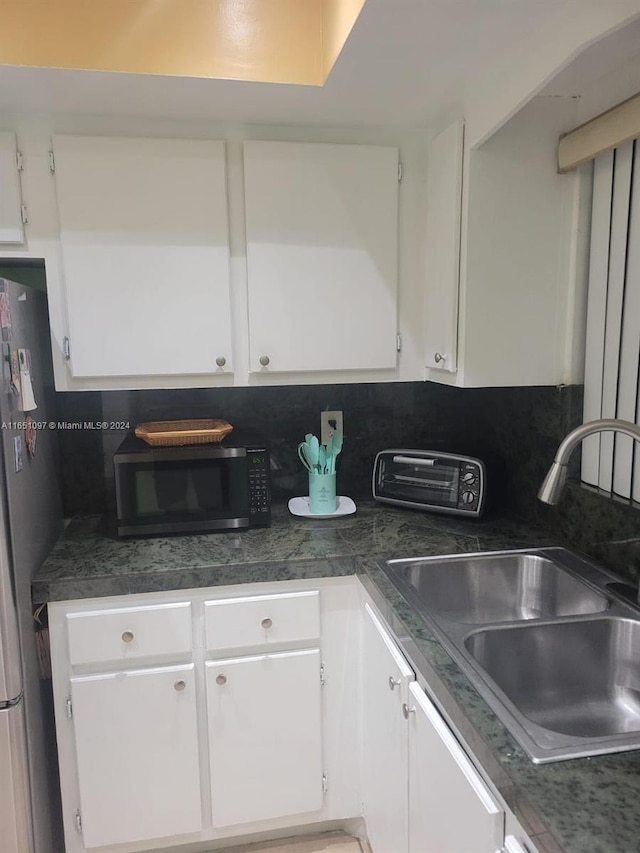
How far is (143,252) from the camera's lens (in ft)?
5.68

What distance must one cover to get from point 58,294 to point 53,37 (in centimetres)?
63

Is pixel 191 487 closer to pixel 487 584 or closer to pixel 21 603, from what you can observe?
pixel 21 603

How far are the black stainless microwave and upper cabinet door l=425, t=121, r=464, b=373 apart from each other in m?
0.61

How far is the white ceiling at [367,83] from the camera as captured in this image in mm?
1187

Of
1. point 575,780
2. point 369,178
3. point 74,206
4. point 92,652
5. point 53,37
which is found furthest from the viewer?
point 369,178

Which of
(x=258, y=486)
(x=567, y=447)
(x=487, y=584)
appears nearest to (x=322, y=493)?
(x=258, y=486)

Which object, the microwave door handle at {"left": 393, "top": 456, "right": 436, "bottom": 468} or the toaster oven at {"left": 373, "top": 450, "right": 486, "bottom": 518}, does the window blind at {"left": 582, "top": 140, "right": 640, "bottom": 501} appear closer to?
the toaster oven at {"left": 373, "top": 450, "right": 486, "bottom": 518}

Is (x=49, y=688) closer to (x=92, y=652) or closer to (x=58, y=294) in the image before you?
(x=92, y=652)

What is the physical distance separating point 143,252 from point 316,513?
96 centimetres

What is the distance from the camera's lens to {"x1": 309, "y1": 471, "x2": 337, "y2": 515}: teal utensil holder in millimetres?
1964

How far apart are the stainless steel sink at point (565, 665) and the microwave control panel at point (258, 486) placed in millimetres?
807

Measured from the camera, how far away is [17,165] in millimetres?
1654

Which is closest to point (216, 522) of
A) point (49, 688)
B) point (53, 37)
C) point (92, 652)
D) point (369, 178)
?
point (92, 652)

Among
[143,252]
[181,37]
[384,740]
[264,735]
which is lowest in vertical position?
[264,735]
